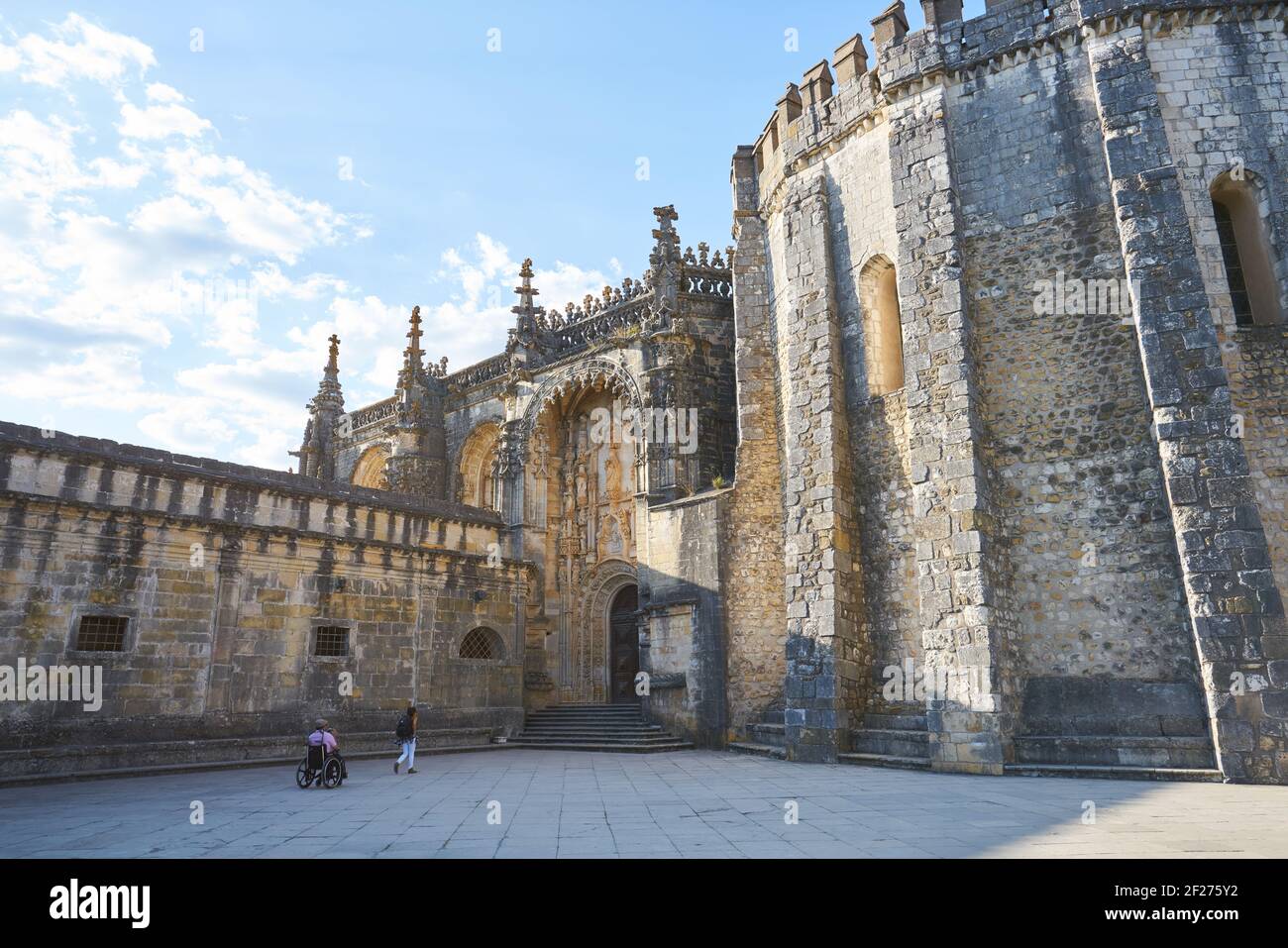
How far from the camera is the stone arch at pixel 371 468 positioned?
29469 millimetres

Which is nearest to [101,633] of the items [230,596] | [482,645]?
[230,596]

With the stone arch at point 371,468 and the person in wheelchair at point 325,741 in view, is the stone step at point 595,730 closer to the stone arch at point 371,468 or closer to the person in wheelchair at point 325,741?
the person in wheelchair at point 325,741

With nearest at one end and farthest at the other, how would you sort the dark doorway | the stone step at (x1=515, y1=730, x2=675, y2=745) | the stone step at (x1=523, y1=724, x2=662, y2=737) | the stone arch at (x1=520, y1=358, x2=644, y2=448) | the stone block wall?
the stone block wall, the stone step at (x1=515, y1=730, x2=675, y2=745), the stone step at (x1=523, y1=724, x2=662, y2=737), the stone arch at (x1=520, y1=358, x2=644, y2=448), the dark doorway

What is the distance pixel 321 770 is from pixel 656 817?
18.0ft

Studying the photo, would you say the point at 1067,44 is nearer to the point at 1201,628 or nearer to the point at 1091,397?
the point at 1091,397

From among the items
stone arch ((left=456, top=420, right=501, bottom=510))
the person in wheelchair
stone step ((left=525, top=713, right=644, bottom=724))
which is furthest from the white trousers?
stone arch ((left=456, top=420, right=501, bottom=510))

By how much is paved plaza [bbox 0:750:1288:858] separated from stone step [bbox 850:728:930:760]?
2.41ft

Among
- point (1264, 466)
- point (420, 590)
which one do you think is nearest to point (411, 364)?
point (420, 590)

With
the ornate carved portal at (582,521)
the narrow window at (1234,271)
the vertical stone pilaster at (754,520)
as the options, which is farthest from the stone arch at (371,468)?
the narrow window at (1234,271)

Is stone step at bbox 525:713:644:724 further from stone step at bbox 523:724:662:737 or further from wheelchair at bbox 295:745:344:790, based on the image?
wheelchair at bbox 295:745:344:790

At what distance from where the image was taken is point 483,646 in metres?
19.1

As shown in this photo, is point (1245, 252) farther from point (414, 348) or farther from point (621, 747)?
A: point (414, 348)

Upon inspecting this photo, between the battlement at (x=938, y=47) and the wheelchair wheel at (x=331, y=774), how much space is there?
13773 millimetres

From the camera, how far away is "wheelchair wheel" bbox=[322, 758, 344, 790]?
10.8 m
